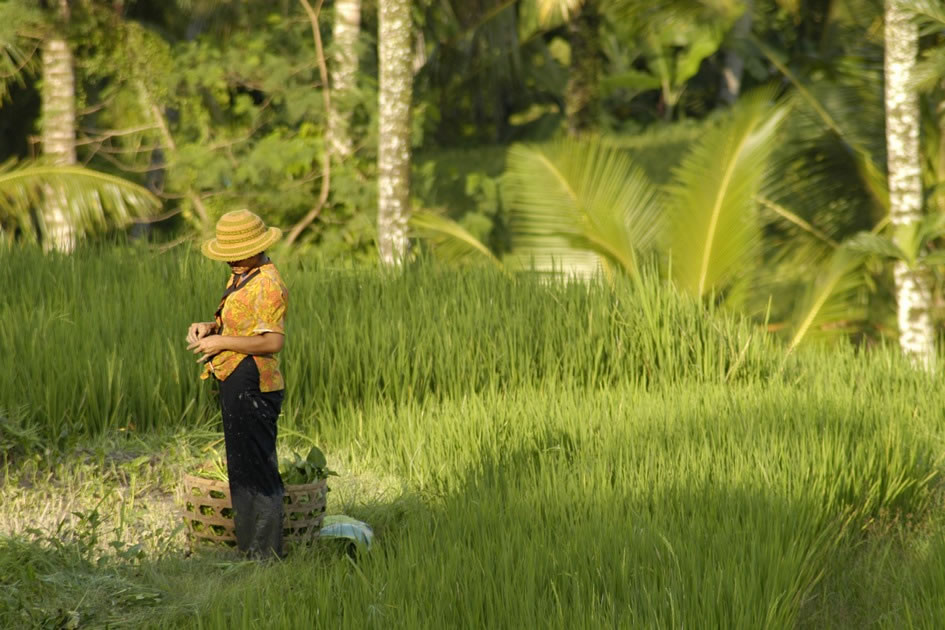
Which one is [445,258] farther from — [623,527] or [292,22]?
[623,527]

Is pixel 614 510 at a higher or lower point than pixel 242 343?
lower

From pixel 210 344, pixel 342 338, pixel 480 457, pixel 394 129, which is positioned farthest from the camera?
pixel 394 129

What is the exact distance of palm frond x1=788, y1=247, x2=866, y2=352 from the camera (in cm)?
1012

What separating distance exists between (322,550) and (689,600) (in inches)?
64.8

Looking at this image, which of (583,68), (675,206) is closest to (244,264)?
(675,206)

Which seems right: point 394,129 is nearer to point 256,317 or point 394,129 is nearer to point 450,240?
point 450,240

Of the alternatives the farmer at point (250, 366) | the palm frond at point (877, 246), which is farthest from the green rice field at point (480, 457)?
the palm frond at point (877, 246)

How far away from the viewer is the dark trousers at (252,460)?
191 inches

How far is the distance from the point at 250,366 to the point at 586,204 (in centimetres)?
570

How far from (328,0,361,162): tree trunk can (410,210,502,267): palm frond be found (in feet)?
5.33

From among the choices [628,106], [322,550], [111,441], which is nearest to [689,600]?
[322,550]

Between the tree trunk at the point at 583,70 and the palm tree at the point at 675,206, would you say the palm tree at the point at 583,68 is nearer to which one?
the tree trunk at the point at 583,70

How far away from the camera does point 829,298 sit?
33.9ft

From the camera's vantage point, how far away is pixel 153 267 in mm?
8500
